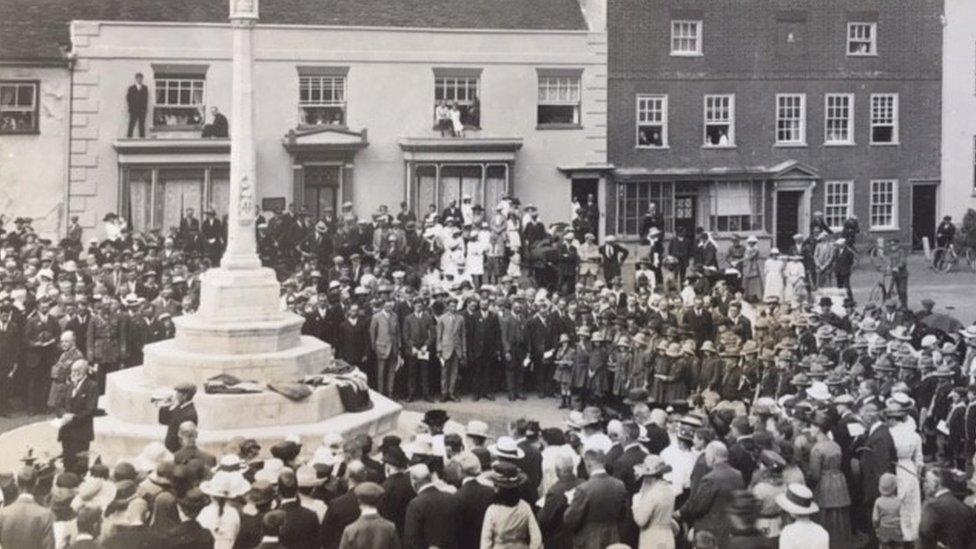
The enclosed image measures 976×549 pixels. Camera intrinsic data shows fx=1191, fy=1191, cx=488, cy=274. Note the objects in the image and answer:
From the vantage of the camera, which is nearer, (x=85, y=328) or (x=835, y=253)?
(x=85, y=328)

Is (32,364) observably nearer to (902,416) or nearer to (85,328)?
(85,328)

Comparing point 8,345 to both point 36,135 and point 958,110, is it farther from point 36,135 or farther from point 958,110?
point 958,110

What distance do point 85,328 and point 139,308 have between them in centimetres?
86

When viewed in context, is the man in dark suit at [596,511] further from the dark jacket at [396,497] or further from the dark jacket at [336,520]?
the dark jacket at [336,520]

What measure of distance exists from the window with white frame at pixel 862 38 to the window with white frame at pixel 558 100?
30.1ft

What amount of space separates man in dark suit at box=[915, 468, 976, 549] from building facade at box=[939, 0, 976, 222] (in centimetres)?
2853

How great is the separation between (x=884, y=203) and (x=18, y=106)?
81.7 ft

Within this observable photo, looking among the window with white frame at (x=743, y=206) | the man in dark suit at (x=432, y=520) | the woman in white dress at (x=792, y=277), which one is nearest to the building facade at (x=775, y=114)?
the window with white frame at (x=743, y=206)

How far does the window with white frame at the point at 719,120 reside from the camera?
1373 inches

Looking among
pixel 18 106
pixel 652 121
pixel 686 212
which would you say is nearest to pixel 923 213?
pixel 686 212

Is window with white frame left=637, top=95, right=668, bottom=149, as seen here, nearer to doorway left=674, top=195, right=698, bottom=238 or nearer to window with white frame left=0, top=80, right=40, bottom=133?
doorway left=674, top=195, right=698, bottom=238

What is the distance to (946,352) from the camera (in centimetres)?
1505

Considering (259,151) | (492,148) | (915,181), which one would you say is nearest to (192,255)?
(259,151)

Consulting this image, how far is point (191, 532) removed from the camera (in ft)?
26.5
